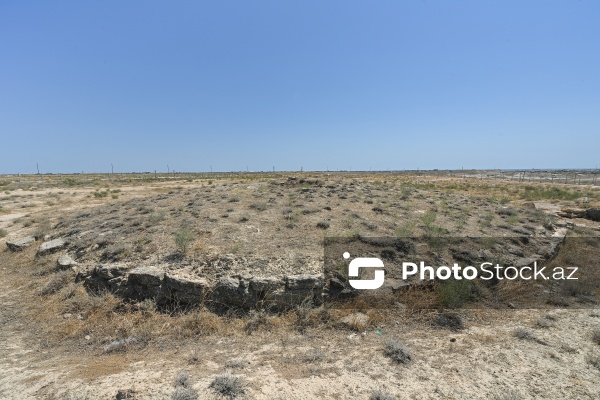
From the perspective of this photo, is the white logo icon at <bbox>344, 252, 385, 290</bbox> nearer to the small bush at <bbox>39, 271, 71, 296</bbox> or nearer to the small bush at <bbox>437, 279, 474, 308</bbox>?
the small bush at <bbox>437, 279, 474, 308</bbox>

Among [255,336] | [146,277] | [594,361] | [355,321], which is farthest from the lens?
[146,277]

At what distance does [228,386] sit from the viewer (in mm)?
4711

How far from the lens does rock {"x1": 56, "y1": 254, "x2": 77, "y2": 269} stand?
9617 mm

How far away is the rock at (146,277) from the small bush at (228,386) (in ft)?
12.2

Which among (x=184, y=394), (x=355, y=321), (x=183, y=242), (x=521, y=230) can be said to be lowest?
(x=355, y=321)

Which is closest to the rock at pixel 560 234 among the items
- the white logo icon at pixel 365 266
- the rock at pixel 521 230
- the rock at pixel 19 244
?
the rock at pixel 521 230

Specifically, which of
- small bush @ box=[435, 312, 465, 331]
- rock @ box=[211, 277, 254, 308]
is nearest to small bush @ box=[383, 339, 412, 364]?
small bush @ box=[435, 312, 465, 331]

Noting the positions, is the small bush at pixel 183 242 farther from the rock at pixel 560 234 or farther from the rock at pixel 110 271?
the rock at pixel 560 234

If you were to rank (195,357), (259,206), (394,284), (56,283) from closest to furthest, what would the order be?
1. (195,357)
2. (394,284)
3. (56,283)
4. (259,206)

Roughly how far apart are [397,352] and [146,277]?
5888 mm

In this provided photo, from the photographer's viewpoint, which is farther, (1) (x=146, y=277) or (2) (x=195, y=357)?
(1) (x=146, y=277)

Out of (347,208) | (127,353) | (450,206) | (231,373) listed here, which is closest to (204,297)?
(127,353)

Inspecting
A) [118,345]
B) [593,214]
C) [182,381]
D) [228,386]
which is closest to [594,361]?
[228,386]

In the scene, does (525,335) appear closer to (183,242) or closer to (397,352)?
(397,352)
